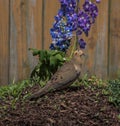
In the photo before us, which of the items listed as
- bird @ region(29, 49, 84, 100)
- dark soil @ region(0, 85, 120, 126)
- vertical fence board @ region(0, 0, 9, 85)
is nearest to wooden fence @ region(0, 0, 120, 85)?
vertical fence board @ region(0, 0, 9, 85)

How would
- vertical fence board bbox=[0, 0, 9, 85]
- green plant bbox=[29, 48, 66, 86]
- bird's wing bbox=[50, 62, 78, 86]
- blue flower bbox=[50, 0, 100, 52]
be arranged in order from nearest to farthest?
bird's wing bbox=[50, 62, 78, 86], blue flower bbox=[50, 0, 100, 52], green plant bbox=[29, 48, 66, 86], vertical fence board bbox=[0, 0, 9, 85]

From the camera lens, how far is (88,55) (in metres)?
6.45

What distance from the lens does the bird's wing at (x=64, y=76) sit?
5480mm

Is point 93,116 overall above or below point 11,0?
below

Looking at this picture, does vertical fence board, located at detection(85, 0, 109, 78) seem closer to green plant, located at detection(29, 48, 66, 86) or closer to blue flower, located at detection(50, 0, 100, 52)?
blue flower, located at detection(50, 0, 100, 52)

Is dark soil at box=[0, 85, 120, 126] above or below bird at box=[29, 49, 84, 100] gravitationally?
below

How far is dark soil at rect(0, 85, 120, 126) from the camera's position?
4996mm

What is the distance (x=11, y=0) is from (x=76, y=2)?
0.69 meters

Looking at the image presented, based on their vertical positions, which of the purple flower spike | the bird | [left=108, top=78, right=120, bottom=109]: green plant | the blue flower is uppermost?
the blue flower

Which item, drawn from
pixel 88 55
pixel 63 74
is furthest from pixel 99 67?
pixel 63 74

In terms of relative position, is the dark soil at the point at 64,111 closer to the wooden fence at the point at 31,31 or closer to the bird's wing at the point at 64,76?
the bird's wing at the point at 64,76

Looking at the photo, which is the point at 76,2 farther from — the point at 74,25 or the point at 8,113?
the point at 8,113

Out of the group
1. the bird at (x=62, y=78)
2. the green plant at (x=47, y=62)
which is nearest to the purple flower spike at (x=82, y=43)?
the green plant at (x=47, y=62)

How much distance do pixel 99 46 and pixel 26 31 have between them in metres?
0.79
